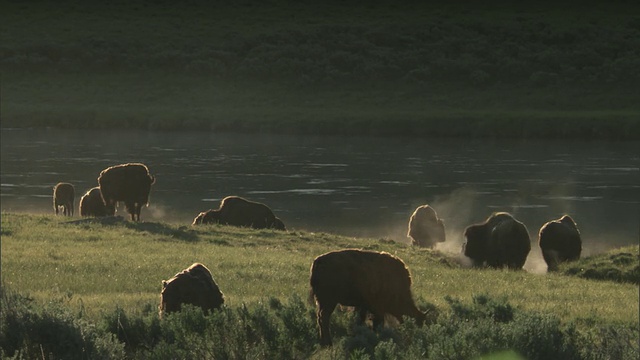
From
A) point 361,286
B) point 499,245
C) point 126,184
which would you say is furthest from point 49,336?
point 126,184

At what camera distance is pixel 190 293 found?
13070 mm

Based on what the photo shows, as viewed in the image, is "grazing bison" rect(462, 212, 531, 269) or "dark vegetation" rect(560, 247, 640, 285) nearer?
"dark vegetation" rect(560, 247, 640, 285)

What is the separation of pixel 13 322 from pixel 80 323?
621 mm

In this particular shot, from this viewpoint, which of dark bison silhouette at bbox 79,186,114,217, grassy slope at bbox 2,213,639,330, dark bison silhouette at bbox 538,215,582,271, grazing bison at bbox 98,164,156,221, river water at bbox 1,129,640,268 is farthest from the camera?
river water at bbox 1,129,640,268

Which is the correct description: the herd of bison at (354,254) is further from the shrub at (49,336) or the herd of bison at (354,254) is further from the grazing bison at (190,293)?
the shrub at (49,336)

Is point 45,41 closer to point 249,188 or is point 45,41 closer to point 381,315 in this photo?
point 249,188

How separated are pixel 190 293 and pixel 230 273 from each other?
4.92 metres

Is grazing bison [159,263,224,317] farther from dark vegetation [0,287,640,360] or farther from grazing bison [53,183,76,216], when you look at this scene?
grazing bison [53,183,76,216]

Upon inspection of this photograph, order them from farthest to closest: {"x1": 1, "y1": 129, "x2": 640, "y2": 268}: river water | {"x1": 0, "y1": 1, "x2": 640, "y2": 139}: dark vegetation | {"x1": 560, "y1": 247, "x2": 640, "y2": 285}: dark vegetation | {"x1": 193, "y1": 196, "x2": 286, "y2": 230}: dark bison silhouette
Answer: {"x1": 0, "y1": 1, "x2": 640, "y2": 139}: dark vegetation < {"x1": 1, "y1": 129, "x2": 640, "y2": 268}: river water < {"x1": 193, "y1": 196, "x2": 286, "y2": 230}: dark bison silhouette < {"x1": 560, "y1": 247, "x2": 640, "y2": 285}: dark vegetation

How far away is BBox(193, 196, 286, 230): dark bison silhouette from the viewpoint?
27375 mm

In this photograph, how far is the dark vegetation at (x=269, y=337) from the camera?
10.5 m

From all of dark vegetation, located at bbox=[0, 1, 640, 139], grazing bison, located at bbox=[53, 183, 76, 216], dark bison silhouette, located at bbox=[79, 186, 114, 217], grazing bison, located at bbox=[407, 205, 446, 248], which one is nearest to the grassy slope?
grazing bison, located at bbox=[407, 205, 446, 248]

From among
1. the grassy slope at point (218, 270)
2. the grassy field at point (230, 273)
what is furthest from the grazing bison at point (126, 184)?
the grassy slope at point (218, 270)

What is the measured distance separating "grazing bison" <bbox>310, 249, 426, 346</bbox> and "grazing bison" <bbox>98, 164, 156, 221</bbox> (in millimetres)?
16516
